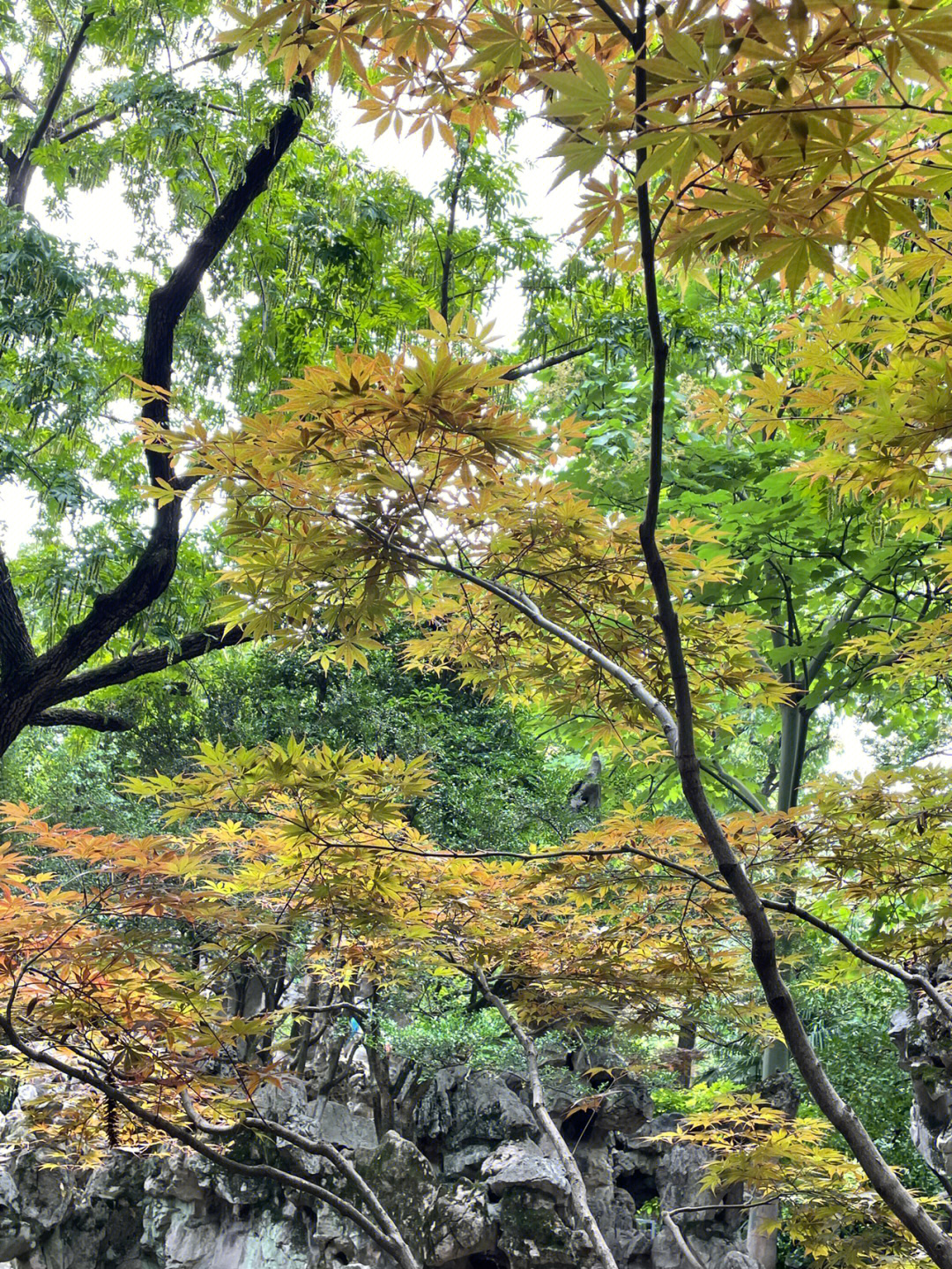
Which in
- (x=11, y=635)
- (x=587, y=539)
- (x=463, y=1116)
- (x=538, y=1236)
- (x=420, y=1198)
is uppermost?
(x=11, y=635)

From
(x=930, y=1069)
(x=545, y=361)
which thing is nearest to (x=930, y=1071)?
(x=930, y=1069)

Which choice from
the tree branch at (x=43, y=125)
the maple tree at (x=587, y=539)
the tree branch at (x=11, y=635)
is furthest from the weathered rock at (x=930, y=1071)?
the tree branch at (x=43, y=125)

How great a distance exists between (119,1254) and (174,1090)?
198 inches

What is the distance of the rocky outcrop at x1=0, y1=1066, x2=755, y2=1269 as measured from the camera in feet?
18.9

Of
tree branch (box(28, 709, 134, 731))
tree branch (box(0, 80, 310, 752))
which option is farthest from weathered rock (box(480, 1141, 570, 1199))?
tree branch (box(0, 80, 310, 752))

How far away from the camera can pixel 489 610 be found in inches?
109

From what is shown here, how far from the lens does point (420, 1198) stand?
5.81 m

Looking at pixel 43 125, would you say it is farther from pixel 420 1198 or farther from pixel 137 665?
pixel 420 1198

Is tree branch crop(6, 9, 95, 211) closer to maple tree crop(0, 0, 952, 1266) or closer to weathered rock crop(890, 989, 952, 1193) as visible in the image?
maple tree crop(0, 0, 952, 1266)

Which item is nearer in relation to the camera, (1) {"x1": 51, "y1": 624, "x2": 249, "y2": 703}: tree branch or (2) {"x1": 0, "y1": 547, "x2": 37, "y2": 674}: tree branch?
(2) {"x1": 0, "y1": 547, "x2": 37, "y2": 674}: tree branch

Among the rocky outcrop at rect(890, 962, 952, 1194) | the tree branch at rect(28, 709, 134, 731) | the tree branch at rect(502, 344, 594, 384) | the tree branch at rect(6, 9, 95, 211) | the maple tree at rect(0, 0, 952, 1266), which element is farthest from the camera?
Result: the tree branch at rect(28, 709, 134, 731)

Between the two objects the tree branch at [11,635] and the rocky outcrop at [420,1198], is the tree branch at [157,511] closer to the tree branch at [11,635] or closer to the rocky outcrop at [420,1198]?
the tree branch at [11,635]

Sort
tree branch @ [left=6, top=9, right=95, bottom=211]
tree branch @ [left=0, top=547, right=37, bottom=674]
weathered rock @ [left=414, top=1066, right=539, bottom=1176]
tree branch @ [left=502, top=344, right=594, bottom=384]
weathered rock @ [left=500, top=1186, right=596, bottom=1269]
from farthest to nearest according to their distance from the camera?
weathered rock @ [left=414, top=1066, right=539, bottom=1176] → tree branch @ [left=6, top=9, right=95, bottom=211] → tree branch @ [left=502, top=344, right=594, bottom=384] → weathered rock @ [left=500, top=1186, right=596, bottom=1269] → tree branch @ [left=0, top=547, right=37, bottom=674]

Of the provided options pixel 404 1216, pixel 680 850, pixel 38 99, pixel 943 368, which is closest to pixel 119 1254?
pixel 404 1216
